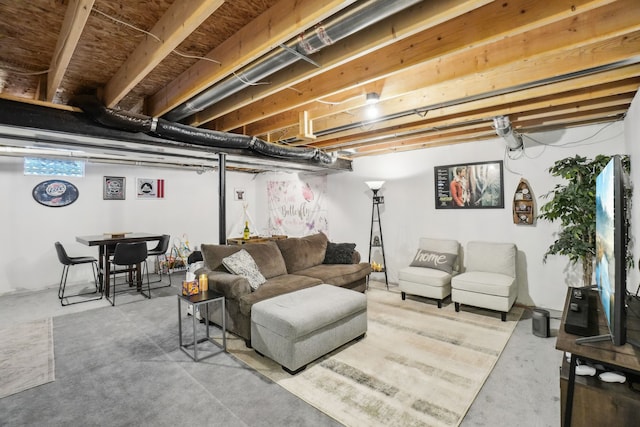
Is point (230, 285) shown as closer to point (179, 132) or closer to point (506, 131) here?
point (179, 132)

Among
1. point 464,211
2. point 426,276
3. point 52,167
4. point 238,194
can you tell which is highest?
point 52,167

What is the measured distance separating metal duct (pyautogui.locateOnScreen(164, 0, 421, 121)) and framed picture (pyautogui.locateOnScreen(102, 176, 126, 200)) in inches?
165

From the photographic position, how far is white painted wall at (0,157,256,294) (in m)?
4.77

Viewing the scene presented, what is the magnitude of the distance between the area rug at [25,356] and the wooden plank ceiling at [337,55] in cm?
225

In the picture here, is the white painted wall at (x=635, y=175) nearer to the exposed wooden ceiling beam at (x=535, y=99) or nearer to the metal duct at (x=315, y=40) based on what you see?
the exposed wooden ceiling beam at (x=535, y=99)

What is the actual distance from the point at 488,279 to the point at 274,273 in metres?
2.64

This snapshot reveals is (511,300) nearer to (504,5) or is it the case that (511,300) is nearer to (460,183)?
(460,183)

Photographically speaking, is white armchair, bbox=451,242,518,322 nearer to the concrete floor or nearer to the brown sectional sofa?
the concrete floor

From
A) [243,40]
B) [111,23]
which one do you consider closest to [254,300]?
[243,40]

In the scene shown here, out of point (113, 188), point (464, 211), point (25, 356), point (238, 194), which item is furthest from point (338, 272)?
point (113, 188)

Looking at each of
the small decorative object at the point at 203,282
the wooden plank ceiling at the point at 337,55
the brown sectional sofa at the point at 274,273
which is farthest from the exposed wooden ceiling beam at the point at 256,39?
the brown sectional sofa at the point at 274,273

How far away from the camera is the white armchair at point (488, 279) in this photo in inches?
137

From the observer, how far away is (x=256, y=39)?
5.94 feet

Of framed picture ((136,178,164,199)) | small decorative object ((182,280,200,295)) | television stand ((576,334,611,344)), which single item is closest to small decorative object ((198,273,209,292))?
small decorative object ((182,280,200,295))
